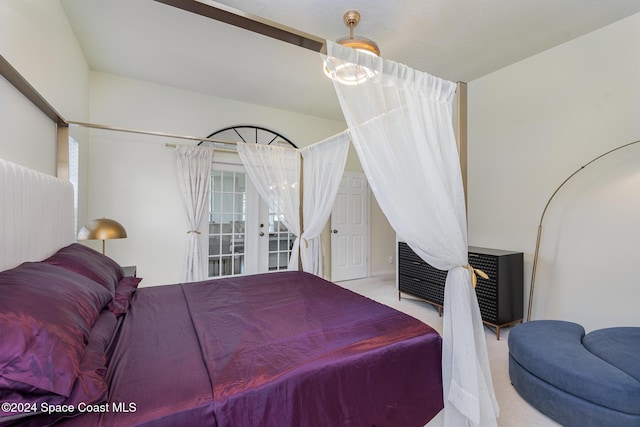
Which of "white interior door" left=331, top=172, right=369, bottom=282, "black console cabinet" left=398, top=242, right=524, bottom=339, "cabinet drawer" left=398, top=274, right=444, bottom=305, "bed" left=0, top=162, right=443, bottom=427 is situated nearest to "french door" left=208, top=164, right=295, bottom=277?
"white interior door" left=331, top=172, right=369, bottom=282

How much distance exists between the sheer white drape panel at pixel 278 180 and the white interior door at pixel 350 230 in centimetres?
176

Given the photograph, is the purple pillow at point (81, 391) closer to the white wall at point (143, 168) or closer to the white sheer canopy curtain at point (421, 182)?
the white sheer canopy curtain at point (421, 182)

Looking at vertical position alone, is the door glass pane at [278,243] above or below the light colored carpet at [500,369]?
above

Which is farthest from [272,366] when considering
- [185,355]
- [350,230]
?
[350,230]

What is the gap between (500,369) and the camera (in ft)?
7.39

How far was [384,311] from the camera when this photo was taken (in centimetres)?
172

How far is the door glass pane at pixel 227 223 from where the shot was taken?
3973 millimetres

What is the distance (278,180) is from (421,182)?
2.03 meters

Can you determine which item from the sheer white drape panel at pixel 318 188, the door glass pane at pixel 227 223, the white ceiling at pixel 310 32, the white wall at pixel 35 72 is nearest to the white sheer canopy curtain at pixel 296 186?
the sheer white drape panel at pixel 318 188

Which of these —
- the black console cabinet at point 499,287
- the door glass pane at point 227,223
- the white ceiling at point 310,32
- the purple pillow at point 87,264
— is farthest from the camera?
the door glass pane at point 227,223

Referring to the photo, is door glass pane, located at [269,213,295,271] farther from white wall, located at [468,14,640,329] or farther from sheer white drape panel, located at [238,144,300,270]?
white wall, located at [468,14,640,329]

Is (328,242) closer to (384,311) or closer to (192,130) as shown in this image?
(192,130)

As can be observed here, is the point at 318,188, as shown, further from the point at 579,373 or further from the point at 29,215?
the point at 579,373

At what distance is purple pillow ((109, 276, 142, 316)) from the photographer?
1.58 meters
